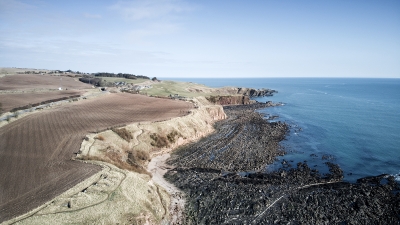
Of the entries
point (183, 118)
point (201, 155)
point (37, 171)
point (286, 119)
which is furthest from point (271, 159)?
point (286, 119)

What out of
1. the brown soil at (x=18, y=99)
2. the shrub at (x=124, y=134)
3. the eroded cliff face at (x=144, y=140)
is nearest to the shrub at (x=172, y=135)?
A: the eroded cliff face at (x=144, y=140)

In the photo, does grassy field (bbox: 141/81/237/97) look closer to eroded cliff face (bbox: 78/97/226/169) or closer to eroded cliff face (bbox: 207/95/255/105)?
eroded cliff face (bbox: 207/95/255/105)

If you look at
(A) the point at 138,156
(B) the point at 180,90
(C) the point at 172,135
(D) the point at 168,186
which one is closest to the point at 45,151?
(A) the point at 138,156

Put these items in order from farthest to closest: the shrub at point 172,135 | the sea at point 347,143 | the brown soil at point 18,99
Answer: the brown soil at point 18,99 < the shrub at point 172,135 < the sea at point 347,143

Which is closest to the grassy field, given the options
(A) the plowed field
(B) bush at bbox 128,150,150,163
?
(A) the plowed field

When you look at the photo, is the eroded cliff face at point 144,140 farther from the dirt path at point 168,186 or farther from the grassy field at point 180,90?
the grassy field at point 180,90

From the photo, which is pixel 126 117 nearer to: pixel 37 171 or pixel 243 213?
pixel 37 171
